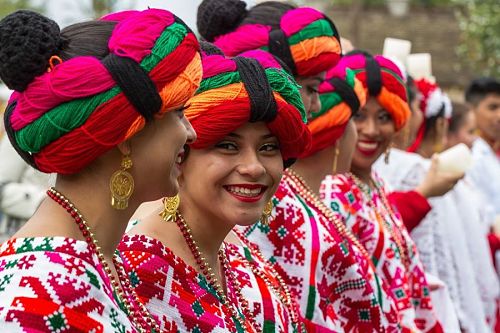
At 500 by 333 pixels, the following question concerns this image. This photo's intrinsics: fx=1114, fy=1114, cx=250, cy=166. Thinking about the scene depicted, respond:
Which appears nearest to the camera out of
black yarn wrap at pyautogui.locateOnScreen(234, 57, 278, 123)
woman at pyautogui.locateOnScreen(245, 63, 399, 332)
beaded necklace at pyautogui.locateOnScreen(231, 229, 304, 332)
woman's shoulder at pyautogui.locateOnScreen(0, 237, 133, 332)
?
woman's shoulder at pyautogui.locateOnScreen(0, 237, 133, 332)

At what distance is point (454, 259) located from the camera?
6676 mm

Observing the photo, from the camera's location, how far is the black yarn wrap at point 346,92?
14.4 feet

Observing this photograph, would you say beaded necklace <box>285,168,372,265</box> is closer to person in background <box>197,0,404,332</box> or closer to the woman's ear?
person in background <box>197,0,404,332</box>

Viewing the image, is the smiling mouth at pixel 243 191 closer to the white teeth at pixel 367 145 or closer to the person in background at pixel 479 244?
the white teeth at pixel 367 145

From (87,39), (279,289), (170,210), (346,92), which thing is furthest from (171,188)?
(346,92)

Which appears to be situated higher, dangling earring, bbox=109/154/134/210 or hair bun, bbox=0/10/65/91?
hair bun, bbox=0/10/65/91

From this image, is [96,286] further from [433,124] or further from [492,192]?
[492,192]

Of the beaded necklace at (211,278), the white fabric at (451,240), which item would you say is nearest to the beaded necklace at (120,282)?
the beaded necklace at (211,278)

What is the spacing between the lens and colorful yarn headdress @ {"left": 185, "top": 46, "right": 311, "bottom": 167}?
3.08 m

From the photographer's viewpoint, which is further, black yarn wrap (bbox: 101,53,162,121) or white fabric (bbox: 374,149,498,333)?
white fabric (bbox: 374,149,498,333)

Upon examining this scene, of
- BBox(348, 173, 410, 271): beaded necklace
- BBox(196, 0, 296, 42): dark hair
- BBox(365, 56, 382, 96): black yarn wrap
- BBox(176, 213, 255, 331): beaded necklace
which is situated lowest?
BBox(348, 173, 410, 271): beaded necklace

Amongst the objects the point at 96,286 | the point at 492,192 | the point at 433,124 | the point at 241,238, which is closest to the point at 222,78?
the point at 241,238

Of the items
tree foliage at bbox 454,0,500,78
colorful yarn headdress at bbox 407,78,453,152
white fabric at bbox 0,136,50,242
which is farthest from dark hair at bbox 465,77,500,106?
tree foliage at bbox 454,0,500,78

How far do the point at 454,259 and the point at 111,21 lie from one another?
456cm
